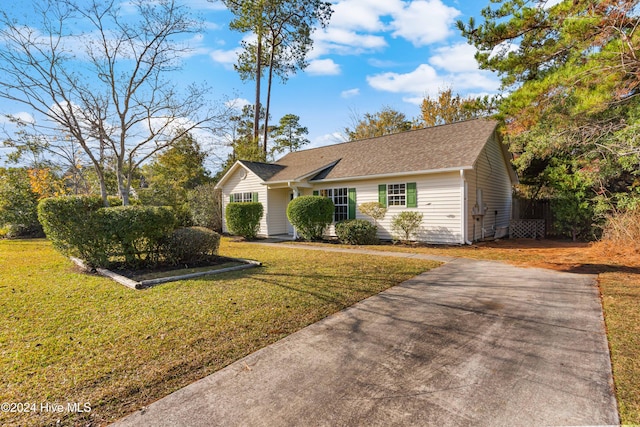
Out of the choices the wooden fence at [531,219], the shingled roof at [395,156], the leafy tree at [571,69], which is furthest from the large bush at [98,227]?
the wooden fence at [531,219]

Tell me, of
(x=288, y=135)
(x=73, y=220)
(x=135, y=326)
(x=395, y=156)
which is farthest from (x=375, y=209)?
(x=288, y=135)

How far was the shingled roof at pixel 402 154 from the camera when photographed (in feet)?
37.8

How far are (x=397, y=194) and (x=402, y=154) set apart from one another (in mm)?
2126

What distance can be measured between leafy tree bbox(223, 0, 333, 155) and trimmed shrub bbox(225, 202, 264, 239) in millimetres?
8994

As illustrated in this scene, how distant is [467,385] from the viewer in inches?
103

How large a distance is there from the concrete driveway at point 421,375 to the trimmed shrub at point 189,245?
4647 millimetres

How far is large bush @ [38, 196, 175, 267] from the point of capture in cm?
657

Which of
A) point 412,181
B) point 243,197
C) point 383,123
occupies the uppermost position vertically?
point 383,123

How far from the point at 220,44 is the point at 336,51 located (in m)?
9.00

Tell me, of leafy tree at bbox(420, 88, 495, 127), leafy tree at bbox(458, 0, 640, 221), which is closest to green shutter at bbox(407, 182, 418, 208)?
leafy tree at bbox(458, 0, 640, 221)

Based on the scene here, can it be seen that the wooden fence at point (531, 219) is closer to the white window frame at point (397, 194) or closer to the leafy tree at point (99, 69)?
the white window frame at point (397, 194)

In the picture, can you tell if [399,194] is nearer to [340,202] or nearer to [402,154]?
[402,154]

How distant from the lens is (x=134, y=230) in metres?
6.73

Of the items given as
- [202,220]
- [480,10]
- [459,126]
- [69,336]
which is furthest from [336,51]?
[69,336]
